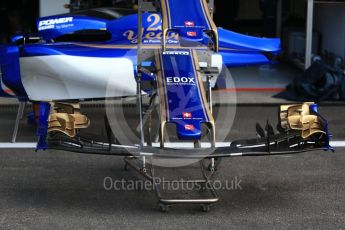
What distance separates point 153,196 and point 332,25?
7277mm

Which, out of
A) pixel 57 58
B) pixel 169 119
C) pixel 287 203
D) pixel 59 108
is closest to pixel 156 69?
pixel 169 119

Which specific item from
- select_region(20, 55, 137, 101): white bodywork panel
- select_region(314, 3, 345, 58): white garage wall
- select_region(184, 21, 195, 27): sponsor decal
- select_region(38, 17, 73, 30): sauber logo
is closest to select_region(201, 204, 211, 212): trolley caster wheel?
select_region(184, 21, 195, 27): sponsor decal

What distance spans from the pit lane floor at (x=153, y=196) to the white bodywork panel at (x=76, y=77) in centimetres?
77

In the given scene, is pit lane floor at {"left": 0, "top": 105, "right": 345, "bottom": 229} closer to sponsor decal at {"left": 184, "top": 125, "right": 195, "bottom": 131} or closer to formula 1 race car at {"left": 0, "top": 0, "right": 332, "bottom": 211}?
formula 1 race car at {"left": 0, "top": 0, "right": 332, "bottom": 211}

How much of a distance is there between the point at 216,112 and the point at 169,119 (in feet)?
13.1

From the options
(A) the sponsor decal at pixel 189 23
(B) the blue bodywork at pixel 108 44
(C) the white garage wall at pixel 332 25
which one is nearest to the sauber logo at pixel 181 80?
(A) the sponsor decal at pixel 189 23

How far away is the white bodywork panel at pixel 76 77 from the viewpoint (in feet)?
23.2

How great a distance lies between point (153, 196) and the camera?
17.7 ft

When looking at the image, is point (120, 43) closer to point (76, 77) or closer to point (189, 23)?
Result: point (76, 77)

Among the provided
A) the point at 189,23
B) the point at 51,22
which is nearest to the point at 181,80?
the point at 189,23

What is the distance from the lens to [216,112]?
8.94m


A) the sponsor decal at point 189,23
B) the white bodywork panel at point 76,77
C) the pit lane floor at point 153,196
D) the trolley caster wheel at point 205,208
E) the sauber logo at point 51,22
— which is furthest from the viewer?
the sauber logo at point 51,22

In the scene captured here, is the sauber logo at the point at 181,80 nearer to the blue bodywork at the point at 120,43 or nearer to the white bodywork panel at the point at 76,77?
the blue bodywork at the point at 120,43

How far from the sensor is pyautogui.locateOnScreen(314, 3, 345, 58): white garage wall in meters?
11.2
